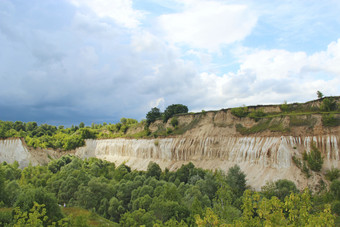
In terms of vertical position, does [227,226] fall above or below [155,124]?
below

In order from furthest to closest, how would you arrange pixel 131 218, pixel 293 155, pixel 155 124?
pixel 155 124 → pixel 293 155 → pixel 131 218

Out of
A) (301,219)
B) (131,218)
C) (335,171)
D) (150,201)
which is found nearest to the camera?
(301,219)

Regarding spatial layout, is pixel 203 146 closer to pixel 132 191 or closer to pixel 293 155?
pixel 293 155

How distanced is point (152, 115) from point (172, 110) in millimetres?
7306

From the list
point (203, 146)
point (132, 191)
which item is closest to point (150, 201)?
point (132, 191)

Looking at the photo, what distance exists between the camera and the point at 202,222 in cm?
1047

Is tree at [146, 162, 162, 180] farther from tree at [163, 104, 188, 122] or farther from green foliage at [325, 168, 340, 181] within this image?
green foliage at [325, 168, 340, 181]

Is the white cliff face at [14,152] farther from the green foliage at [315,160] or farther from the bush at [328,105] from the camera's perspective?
the bush at [328,105]

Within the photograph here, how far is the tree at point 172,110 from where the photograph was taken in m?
71.9

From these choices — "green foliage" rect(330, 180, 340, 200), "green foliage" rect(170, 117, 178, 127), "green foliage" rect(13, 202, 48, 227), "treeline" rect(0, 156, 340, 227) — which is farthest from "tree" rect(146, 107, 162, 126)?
"green foliage" rect(13, 202, 48, 227)

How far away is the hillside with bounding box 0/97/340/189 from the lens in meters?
40.1

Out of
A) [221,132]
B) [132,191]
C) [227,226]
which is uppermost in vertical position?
[221,132]

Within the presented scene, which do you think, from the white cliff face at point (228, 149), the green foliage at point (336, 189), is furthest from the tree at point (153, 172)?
the green foliage at point (336, 189)

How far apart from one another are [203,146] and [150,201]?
91.0 feet
